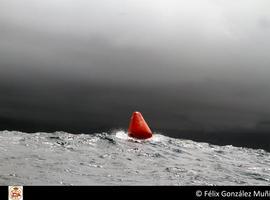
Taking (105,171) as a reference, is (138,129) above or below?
above
